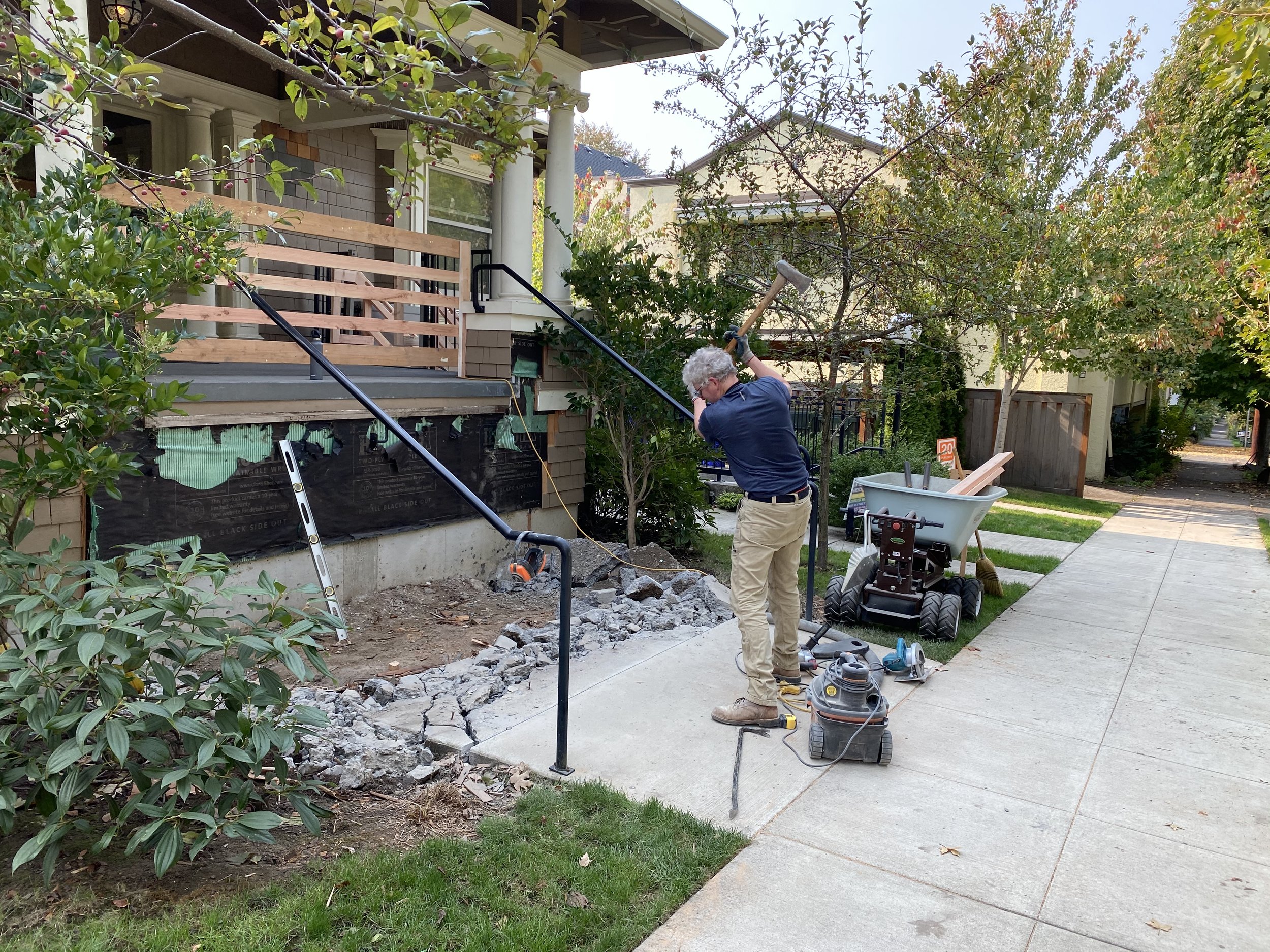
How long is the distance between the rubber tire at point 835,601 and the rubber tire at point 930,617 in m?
0.55

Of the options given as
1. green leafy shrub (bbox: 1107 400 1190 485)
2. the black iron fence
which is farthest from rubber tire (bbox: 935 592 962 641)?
green leafy shrub (bbox: 1107 400 1190 485)

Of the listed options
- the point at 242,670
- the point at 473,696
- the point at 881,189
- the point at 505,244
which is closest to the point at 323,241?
the point at 505,244

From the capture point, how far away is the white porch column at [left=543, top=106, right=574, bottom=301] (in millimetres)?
8695

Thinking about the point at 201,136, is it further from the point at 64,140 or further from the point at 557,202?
the point at 64,140

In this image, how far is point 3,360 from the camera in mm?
3305

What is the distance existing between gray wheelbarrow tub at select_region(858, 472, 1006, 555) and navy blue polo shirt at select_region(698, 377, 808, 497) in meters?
2.23

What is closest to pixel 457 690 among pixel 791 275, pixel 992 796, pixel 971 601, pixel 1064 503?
pixel 992 796

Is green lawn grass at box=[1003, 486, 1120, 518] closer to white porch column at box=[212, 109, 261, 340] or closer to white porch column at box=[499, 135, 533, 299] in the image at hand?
white porch column at box=[499, 135, 533, 299]

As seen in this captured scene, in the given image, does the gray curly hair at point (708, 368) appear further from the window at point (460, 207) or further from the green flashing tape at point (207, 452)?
the window at point (460, 207)

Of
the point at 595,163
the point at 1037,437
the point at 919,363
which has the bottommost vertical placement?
the point at 1037,437

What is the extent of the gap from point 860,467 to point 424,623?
6.34 m

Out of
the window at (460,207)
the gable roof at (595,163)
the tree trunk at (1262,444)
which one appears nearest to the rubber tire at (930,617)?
the window at (460,207)

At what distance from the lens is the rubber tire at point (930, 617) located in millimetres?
6434

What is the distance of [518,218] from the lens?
8.57 m
